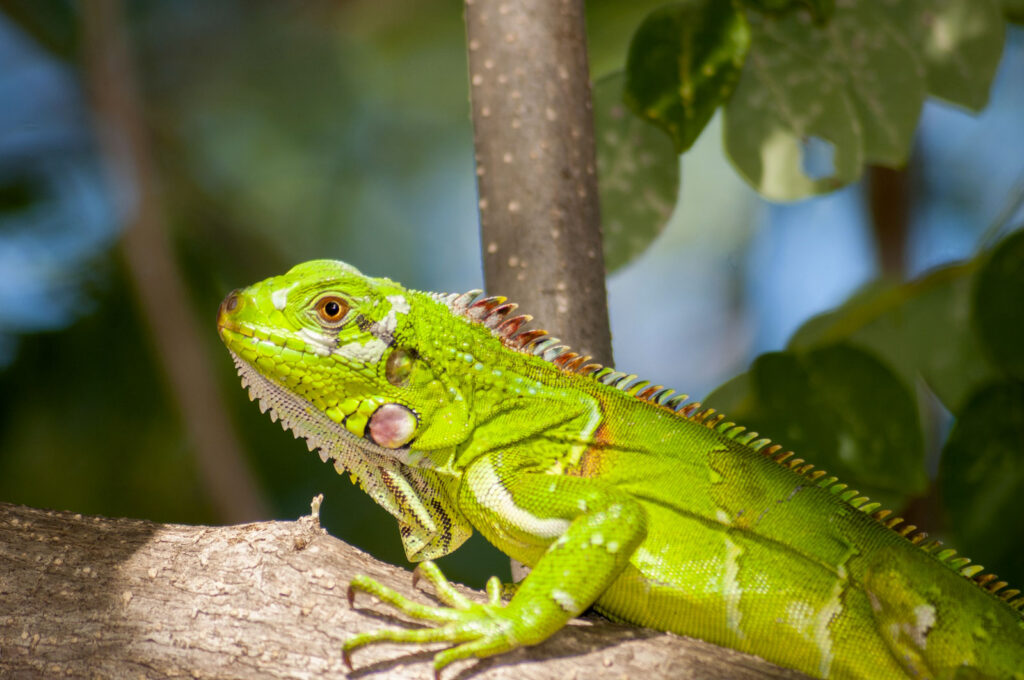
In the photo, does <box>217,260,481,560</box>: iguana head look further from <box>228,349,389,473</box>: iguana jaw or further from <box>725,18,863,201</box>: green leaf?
<box>725,18,863,201</box>: green leaf

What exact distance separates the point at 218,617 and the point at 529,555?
820mm

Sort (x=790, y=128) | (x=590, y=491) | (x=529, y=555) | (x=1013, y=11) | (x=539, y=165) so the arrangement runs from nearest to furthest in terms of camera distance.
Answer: (x=590, y=491)
(x=529, y=555)
(x=539, y=165)
(x=790, y=128)
(x=1013, y=11)

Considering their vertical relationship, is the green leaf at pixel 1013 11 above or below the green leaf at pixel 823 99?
above

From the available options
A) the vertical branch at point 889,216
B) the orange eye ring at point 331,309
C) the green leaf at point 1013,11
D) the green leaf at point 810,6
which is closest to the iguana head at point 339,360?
the orange eye ring at point 331,309

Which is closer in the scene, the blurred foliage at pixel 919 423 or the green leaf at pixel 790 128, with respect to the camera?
the blurred foliage at pixel 919 423

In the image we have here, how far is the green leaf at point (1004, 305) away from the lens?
10.1 ft

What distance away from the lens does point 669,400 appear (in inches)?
108

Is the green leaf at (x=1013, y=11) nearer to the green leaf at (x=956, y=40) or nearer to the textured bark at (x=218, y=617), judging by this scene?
the green leaf at (x=956, y=40)

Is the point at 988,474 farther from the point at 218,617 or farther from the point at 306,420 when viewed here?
the point at 218,617

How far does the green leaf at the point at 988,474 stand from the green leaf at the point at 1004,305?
0.11 meters

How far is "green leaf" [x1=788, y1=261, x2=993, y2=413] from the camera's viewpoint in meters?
3.65

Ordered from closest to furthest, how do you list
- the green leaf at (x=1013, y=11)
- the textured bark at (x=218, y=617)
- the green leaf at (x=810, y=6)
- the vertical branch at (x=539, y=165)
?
the textured bark at (x=218, y=617), the vertical branch at (x=539, y=165), the green leaf at (x=810, y=6), the green leaf at (x=1013, y=11)

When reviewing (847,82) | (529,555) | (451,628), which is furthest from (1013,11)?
(451,628)

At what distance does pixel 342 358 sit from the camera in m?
2.55
